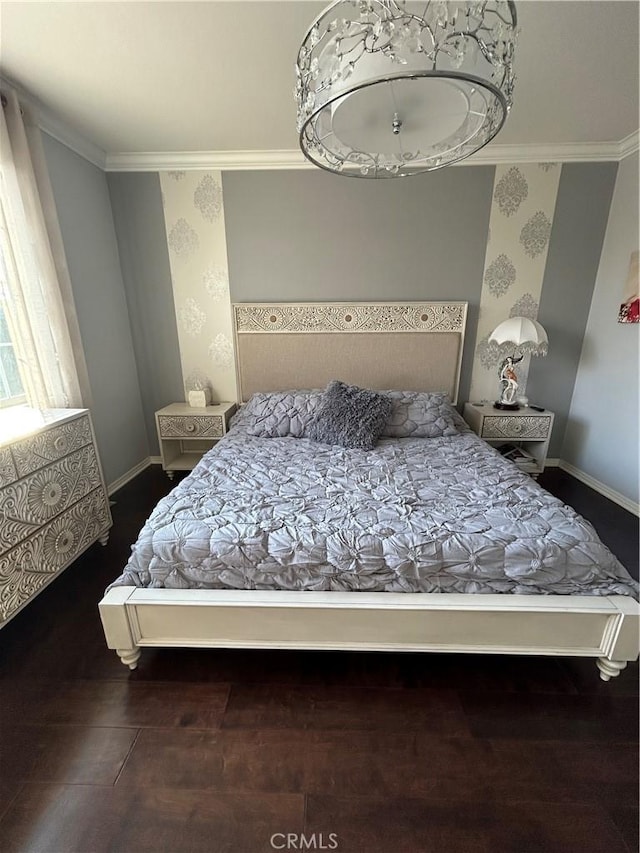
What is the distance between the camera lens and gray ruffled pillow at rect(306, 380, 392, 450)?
88.6 inches

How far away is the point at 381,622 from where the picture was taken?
1.30 metres

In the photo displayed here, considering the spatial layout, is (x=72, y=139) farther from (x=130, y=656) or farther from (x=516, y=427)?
(x=516, y=427)

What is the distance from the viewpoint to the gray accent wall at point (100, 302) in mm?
2346

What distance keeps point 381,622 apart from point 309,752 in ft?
1.50

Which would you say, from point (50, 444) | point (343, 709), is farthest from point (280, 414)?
point (343, 709)

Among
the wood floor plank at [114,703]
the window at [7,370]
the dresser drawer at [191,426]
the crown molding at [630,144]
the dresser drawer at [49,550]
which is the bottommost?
the wood floor plank at [114,703]

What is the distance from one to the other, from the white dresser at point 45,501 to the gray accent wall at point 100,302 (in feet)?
2.28

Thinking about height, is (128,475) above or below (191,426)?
below

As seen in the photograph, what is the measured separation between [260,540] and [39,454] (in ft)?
4.05

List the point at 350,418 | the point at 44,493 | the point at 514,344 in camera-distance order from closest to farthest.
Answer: the point at 44,493 < the point at 350,418 < the point at 514,344

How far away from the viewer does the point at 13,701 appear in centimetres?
130

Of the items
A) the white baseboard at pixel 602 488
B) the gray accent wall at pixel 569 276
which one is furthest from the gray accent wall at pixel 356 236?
the white baseboard at pixel 602 488

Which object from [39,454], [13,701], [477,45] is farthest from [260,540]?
A: [477,45]

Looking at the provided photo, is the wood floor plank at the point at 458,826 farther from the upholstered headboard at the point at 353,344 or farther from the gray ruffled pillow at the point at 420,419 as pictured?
the upholstered headboard at the point at 353,344
